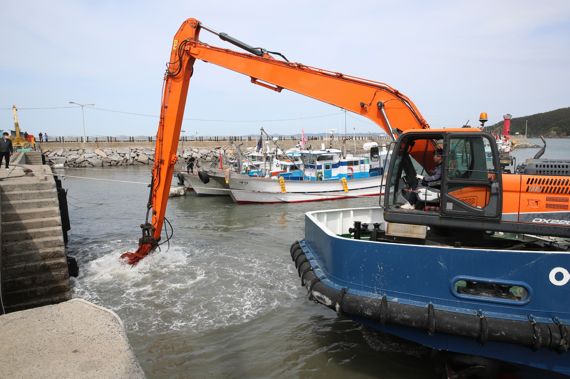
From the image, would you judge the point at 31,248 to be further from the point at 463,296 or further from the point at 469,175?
the point at 469,175

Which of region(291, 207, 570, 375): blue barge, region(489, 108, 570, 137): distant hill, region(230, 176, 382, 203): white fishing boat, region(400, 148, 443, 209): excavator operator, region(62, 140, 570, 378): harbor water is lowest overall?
region(62, 140, 570, 378): harbor water

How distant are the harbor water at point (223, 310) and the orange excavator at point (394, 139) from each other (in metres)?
1.19

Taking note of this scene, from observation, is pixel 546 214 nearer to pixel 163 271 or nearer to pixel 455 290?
pixel 455 290

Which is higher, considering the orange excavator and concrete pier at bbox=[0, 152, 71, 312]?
the orange excavator

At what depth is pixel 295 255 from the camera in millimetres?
6535

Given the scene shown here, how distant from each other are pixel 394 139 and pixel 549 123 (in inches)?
6203

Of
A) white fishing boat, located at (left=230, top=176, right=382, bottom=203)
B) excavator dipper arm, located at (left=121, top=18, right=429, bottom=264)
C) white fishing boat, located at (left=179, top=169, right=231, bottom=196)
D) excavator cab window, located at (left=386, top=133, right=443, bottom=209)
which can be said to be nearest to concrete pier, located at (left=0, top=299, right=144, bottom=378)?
excavator cab window, located at (left=386, top=133, right=443, bottom=209)

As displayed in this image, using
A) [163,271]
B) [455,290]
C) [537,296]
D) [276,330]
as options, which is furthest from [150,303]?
[537,296]

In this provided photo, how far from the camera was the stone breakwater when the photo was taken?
43.4 metres

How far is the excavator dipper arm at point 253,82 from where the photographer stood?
620cm

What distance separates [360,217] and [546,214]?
3.54 meters

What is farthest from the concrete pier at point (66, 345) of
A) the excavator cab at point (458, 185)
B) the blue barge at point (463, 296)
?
the excavator cab at point (458, 185)

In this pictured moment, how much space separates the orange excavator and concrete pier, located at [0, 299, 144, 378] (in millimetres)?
3411

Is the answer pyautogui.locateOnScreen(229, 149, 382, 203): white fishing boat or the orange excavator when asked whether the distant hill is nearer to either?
pyautogui.locateOnScreen(229, 149, 382, 203): white fishing boat
